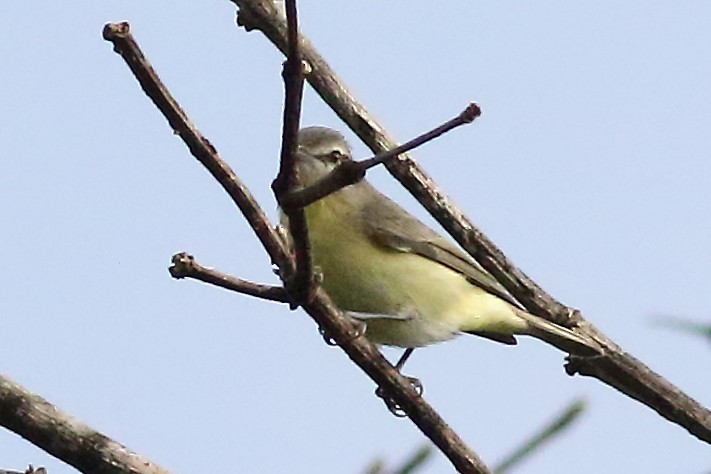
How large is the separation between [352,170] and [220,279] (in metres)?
0.45

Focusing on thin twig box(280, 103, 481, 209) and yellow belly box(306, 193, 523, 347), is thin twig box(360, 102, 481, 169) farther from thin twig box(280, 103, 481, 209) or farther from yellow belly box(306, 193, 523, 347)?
yellow belly box(306, 193, 523, 347)

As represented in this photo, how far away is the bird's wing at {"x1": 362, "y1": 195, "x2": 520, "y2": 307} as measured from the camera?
4.95m

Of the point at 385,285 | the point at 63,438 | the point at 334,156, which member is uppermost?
the point at 334,156

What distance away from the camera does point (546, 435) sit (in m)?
2.01

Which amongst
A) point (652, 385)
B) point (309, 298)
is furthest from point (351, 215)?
point (309, 298)

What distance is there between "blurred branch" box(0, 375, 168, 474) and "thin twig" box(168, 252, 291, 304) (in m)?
0.39

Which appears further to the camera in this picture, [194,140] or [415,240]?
[415,240]

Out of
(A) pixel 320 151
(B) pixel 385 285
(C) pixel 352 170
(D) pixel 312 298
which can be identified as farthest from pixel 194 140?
(A) pixel 320 151

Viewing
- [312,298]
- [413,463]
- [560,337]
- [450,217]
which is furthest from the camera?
[560,337]

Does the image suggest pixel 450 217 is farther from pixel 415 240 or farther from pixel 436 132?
pixel 436 132

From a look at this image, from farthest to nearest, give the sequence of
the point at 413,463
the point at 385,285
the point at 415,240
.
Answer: the point at 415,240 < the point at 385,285 < the point at 413,463

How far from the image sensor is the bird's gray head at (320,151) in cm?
483

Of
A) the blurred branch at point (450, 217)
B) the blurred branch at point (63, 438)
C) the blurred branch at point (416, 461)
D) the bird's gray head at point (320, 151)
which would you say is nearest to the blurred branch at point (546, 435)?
the blurred branch at point (416, 461)

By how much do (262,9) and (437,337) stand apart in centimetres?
156
